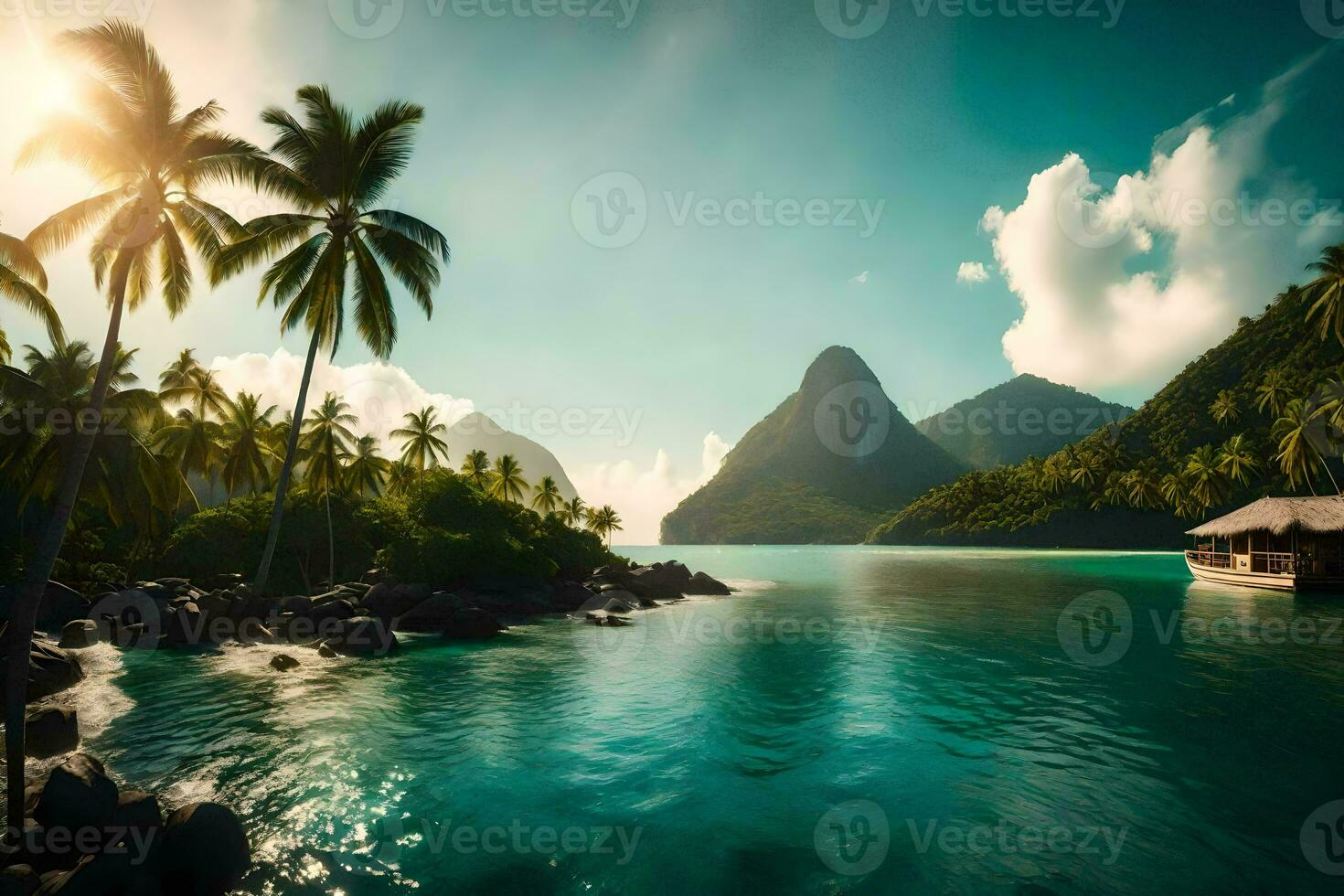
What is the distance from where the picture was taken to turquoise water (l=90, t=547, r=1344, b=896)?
22.0ft

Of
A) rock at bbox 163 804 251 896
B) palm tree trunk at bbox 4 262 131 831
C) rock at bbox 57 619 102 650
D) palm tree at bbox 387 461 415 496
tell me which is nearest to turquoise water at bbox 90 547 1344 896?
rock at bbox 163 804 251 896

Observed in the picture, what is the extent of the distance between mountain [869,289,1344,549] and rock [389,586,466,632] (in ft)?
285

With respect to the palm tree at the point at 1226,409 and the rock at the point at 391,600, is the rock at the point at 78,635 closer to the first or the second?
the rock at the point at 391,600

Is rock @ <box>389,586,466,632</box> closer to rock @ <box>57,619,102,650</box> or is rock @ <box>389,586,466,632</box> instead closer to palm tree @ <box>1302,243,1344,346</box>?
rock @ <box>57,619,102,650</box>

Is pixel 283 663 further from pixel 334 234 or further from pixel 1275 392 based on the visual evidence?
pixel 1275 392

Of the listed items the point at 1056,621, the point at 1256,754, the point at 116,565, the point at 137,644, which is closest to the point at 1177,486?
the point at 1056,621

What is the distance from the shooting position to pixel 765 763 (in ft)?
33.1

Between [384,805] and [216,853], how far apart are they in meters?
2.49

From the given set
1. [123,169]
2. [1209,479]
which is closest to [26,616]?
[123,169]

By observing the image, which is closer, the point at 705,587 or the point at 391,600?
the point at 391,600

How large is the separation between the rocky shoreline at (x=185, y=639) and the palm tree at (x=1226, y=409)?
8577 centimetres

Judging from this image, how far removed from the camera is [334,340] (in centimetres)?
2019

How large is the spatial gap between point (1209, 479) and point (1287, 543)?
42.1m

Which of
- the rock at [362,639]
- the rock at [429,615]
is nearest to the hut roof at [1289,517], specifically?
the rock at [429,615]
